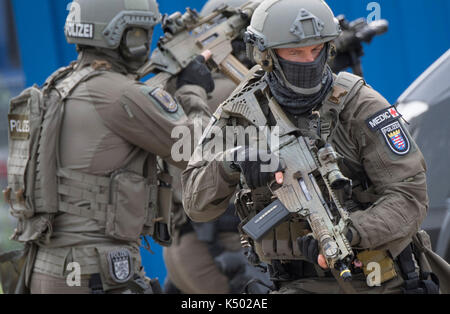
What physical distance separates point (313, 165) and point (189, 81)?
1867mm

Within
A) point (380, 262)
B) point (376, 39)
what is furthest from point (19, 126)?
point (376, 39)

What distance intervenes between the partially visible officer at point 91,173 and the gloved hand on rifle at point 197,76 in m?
0.45

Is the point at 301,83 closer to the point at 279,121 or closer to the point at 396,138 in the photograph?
the point at 279,121

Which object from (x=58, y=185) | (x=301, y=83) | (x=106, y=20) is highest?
(x=106, y=20)

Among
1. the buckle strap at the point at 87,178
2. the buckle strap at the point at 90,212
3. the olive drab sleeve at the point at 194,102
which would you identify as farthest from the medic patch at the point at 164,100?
the buckle strap at the point at 90,212

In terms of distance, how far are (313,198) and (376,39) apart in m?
3.12

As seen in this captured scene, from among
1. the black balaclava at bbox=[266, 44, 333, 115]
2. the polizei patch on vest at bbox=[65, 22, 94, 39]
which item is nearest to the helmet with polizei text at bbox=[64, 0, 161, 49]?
the polizei patch on vest at bbox=[65, 22, 94, 39]

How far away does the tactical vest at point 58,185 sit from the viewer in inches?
157

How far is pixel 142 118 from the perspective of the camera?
3.99m

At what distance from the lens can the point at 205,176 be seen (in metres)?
2.99

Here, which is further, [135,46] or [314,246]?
[135,46]

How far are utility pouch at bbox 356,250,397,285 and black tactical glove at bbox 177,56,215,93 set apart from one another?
1.92 meters
